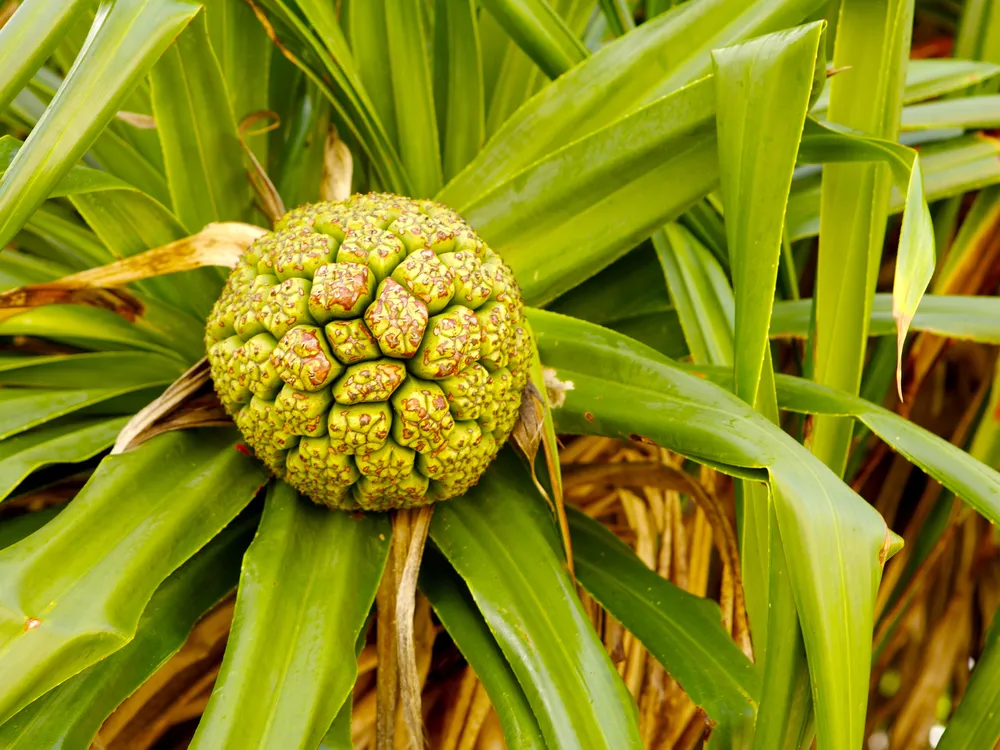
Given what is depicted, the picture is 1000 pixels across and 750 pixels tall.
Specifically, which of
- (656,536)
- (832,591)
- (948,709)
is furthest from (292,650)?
(948,709)

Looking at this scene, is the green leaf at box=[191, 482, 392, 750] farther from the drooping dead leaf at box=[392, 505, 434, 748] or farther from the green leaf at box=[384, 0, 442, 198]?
the green leaf at box=[384, 0, 442, 198]

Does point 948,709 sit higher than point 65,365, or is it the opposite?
point 65,365

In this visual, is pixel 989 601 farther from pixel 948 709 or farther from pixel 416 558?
pixel 416 558

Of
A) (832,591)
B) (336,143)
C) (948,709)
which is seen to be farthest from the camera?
(948,709)

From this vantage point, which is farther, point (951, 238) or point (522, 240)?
point (951, 238)

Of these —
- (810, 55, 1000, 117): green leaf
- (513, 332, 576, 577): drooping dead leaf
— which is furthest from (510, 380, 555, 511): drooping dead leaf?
(810, 55, 1000, 117): green leaf

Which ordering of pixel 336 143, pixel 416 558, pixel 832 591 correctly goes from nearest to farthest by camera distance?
pixel 832 591, pixel 416 558, pixel 336 143

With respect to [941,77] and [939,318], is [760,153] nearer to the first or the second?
[939,318]

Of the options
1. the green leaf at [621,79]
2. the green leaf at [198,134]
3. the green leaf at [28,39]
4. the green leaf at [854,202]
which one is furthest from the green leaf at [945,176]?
the green leaf at [28,39]
